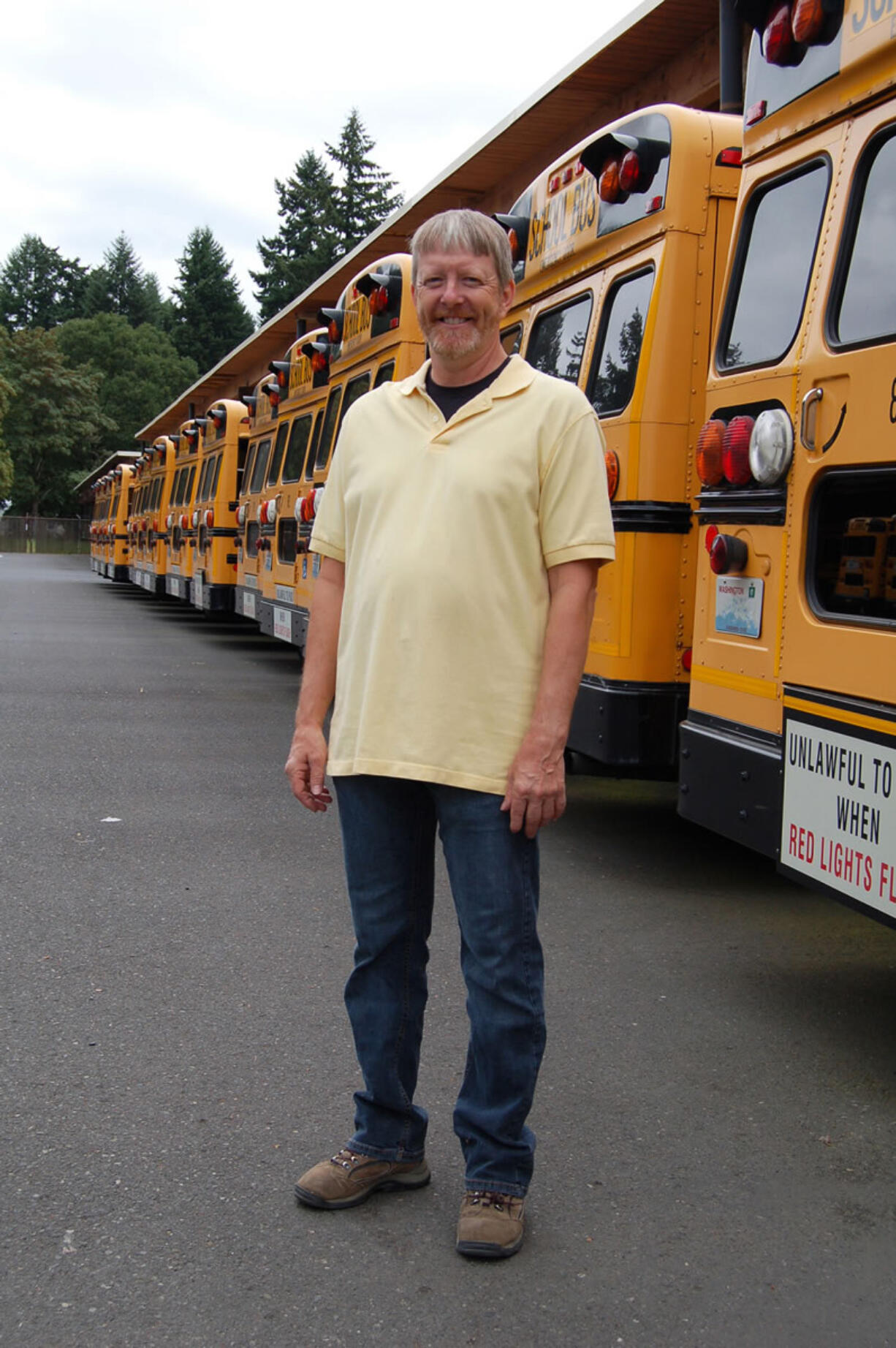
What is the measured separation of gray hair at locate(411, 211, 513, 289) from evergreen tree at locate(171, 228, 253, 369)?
92746mm

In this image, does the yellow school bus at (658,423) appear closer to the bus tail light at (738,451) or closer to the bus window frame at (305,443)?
the bus tail light at (738,451)

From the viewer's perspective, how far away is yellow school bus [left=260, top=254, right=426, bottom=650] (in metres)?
9.16

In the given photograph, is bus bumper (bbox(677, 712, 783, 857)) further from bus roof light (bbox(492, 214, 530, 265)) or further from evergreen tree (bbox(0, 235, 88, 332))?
evergreen tree (bbox(0, 235, 88, 332))

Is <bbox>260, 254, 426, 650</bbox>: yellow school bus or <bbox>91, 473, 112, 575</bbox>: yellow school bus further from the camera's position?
<bbox>91, 473, 112, 575</bbox>: yellow school bus

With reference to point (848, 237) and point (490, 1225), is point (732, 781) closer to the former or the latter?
point (848, 237)

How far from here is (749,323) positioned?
447 cm

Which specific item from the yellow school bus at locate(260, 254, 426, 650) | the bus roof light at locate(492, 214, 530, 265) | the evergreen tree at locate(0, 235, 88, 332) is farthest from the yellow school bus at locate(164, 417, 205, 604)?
the evergreen tree at locate(0, 235, 88, 332)

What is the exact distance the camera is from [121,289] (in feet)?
365

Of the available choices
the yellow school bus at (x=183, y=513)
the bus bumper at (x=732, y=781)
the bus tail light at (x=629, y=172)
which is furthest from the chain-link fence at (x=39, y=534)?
the bus bumper at (x=732, y=781)

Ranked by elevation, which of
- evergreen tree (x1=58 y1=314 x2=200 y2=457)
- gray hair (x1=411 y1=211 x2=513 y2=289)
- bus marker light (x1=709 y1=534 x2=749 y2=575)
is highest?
evergreen tree (x1=58 y1=314 x2=200 y2=457)

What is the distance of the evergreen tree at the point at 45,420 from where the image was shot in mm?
73250

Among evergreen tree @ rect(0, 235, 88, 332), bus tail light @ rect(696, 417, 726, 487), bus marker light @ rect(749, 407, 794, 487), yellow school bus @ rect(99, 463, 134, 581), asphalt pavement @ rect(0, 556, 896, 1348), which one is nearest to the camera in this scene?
asphalt pavement @ rect(0, 556, 896, 1348)

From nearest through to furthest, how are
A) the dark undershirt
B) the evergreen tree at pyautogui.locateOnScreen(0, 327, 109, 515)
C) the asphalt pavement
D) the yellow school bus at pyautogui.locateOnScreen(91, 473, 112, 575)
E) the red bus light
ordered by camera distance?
the asphalt pavement
the dark undershirt
the red bus light
the yellow school bus at pyautogui.locateOnScreen(91, 473, 112, 575)
the evergreen tree at pyautogui.locateOnScreen(0, 327, 109, 515)

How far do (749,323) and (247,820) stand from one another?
3414mm
